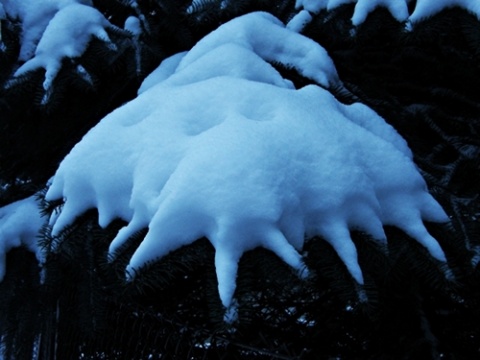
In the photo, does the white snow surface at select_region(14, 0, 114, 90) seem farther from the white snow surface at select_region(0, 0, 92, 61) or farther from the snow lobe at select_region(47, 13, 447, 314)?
the snow lobe at select_region(47, 13, 447, 314)

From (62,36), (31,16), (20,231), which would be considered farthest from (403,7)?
(20,231)

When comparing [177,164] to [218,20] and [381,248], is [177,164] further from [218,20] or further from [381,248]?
[218,20]

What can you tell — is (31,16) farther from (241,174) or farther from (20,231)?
(241,174)

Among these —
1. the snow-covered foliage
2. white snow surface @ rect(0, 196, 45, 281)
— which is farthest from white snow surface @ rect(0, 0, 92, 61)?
the snow-covered foliage

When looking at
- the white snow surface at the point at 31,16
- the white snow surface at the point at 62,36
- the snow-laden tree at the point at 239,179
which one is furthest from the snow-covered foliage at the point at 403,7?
the white snow surface at the point at 31,16

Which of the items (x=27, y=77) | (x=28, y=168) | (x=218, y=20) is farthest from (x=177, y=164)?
(x=28, y=168)

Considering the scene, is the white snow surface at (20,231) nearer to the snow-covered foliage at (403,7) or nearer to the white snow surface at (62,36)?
the white snow surface at (62,36)
